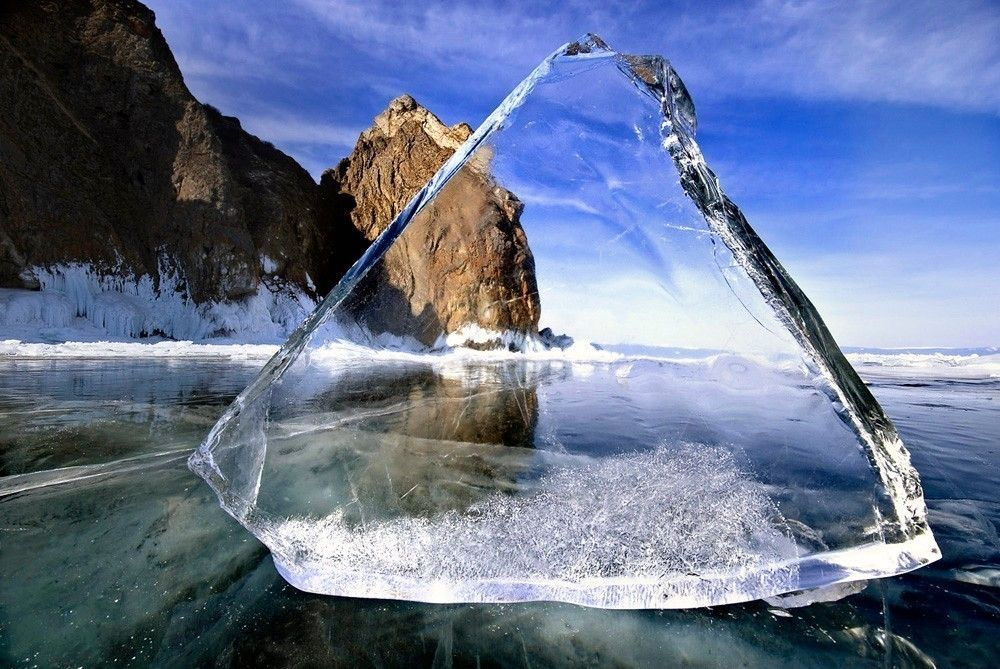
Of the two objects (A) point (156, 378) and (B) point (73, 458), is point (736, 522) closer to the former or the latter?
(B) point (73, 458)

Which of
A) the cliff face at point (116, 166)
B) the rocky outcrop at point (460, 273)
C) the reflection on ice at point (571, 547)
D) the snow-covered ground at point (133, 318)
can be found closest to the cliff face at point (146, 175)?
the cliff face at point (116, 166)

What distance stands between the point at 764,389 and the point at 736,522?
1.63ft

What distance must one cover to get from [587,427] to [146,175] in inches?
821

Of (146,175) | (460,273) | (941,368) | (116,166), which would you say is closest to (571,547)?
(460,273)

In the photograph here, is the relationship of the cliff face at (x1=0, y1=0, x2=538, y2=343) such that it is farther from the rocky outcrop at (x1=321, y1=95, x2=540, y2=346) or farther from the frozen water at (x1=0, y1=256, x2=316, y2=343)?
the rocky outcrop at (x1=321, y1=95, x2=540, y2=346)

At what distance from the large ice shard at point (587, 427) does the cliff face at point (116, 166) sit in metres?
16.8

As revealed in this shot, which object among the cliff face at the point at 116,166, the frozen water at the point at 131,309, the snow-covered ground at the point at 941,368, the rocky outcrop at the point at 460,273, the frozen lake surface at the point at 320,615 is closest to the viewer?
the frozen lake surface at the point at 320,615

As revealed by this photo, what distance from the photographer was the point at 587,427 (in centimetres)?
195

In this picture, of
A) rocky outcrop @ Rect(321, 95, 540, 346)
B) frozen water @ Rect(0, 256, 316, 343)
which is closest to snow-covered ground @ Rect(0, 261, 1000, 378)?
frozen water @ Rect(0, 256, 316, 343)

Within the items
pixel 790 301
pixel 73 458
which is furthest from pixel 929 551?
pixel 73 458

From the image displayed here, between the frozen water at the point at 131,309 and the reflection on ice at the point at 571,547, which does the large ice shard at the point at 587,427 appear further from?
the frozen water at the point at 131,309

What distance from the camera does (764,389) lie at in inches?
54.7

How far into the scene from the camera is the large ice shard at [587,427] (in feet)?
3.16

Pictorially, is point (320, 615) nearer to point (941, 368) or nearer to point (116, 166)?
point (941, 368)
